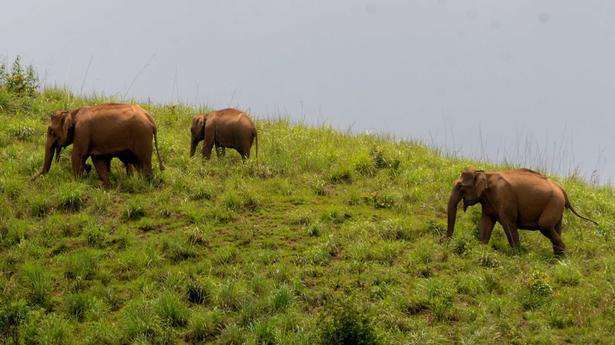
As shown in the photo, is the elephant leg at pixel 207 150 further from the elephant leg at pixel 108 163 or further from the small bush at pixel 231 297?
the small bush at pixel 231 297

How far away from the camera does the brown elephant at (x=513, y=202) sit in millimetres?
13102

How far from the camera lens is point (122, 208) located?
13664 millimetres

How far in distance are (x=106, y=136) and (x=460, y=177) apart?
6271 millimetres

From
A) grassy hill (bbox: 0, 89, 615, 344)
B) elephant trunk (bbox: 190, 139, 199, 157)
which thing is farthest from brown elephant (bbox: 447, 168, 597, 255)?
elephant trunk (bbox: 190, 139, 199, 157)

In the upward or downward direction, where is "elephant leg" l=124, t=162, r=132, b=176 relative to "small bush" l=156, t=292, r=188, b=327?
upward

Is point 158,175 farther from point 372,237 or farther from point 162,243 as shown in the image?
point 372,237

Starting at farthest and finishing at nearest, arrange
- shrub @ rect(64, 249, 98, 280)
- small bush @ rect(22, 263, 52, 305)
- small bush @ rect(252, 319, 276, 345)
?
shrub @ rect(64, 249, 98, 280) < small bush @ rect(22, 263, 52, 305) < small bush @ rect(252, 319, 276, 345)

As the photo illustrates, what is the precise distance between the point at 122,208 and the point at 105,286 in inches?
104

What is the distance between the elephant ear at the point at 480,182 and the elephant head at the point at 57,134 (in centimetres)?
733

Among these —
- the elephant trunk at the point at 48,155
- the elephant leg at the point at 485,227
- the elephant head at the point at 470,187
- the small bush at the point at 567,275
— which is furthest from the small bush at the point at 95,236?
the small bush at the point at 567,275

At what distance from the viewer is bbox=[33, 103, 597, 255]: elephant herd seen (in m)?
13.2

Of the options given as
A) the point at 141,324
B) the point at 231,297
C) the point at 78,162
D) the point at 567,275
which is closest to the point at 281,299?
the point at 231,297

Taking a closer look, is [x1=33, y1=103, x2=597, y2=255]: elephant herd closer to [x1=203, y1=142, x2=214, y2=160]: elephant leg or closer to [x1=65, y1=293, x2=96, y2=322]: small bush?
Result: [x1=203, y1=142, x2=214, y2=160]: elephant leg

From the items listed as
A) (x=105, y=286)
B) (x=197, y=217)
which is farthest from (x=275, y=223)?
(x=105, y=286)
